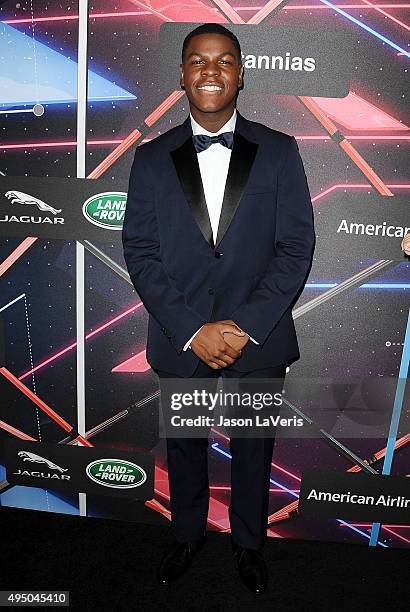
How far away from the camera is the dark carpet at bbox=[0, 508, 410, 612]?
7.48ft

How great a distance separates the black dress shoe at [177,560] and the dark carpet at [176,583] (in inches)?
1.5

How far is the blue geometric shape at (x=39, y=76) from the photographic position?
2.27 meters

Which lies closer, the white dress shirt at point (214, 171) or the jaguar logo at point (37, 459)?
the white dress shirt at point (214, 171)

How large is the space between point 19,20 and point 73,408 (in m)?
1.68

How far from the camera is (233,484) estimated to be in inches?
93.3

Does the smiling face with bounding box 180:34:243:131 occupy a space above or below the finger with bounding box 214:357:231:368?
above

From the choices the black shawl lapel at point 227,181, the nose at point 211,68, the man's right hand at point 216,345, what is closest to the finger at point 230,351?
the man's right hand at point 216,345

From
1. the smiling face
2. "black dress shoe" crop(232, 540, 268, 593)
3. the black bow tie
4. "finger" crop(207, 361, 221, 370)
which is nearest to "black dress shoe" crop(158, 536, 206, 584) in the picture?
"black dress shoe" crop(232, 540, 268, 593)

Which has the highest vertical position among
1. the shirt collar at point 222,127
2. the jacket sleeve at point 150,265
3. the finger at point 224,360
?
the shirt collar at point 222,127

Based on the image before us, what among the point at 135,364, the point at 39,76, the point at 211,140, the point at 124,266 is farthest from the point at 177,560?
the point at 39,76

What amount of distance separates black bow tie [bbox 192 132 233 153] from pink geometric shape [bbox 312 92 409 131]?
445mm

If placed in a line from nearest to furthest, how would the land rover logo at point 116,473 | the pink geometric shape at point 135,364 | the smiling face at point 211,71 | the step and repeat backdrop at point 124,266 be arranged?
the smiling face at point 211,71
the step and repeat backdrop at point 124,266
the pink geometric shape at point 135,364
the land rover logo at point 116,473

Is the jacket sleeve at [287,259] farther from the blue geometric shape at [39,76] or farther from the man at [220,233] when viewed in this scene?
the blue geometric shape at [39,76]

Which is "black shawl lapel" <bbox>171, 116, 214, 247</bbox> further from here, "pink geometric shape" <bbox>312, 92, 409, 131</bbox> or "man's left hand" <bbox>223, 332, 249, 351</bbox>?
"pink geometric shape" <bbox>312, 92, 409, 131</bbox>
